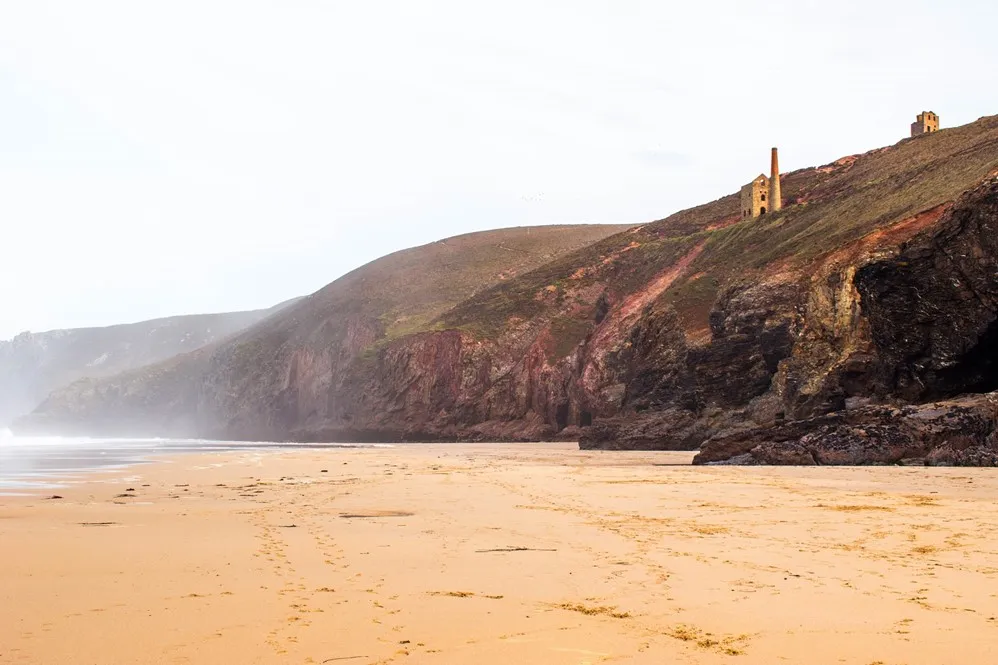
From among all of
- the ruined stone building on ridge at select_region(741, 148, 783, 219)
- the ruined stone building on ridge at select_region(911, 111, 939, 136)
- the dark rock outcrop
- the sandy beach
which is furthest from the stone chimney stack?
the sandy beach

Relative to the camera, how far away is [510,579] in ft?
25.2

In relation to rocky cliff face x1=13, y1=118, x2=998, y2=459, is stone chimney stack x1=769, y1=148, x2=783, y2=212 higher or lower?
higher

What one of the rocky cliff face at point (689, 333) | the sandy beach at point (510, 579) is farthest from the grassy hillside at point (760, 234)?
the sandy beach at point (510, 579)

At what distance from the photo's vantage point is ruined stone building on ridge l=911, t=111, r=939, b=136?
71.6 metres

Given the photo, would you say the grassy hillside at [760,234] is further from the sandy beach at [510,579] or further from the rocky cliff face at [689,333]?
the sandy beach at [510,579]

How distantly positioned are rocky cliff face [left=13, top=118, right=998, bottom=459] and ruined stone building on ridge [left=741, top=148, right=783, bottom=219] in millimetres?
1610

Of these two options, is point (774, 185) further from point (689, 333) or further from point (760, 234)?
point (689, 333)

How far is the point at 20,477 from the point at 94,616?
20.8 m

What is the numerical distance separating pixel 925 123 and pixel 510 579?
251 feet

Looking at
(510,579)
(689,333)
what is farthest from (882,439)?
(689,333)

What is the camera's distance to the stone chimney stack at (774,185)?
213 ft

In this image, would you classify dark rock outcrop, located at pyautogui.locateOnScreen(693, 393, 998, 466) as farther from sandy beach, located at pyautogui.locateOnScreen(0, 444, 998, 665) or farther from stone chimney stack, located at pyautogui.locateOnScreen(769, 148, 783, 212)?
stone chimney stack, located at pyautogui.locateOnScreen(769, 148, 783, 212)

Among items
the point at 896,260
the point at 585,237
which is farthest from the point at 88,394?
the point at 896,260

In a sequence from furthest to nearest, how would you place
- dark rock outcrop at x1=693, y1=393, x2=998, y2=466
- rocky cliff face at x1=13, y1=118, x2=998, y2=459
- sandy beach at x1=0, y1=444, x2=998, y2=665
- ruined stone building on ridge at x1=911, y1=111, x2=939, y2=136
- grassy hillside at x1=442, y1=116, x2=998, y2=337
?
1. ruined stone building on ridge at x1=911, y1=111, x2=939, y2=136
2. grassy hillside at x1=442, y1=116, x2=998, y2=337
3. rocky cliff face at x1=13, y1=118, x2=998, y2=459
4. dark rock outcrop at x1=693, y1=393, x2=998, y2=466
5. sandy beach at x1=0, y1=444, x2=998, y2=665
